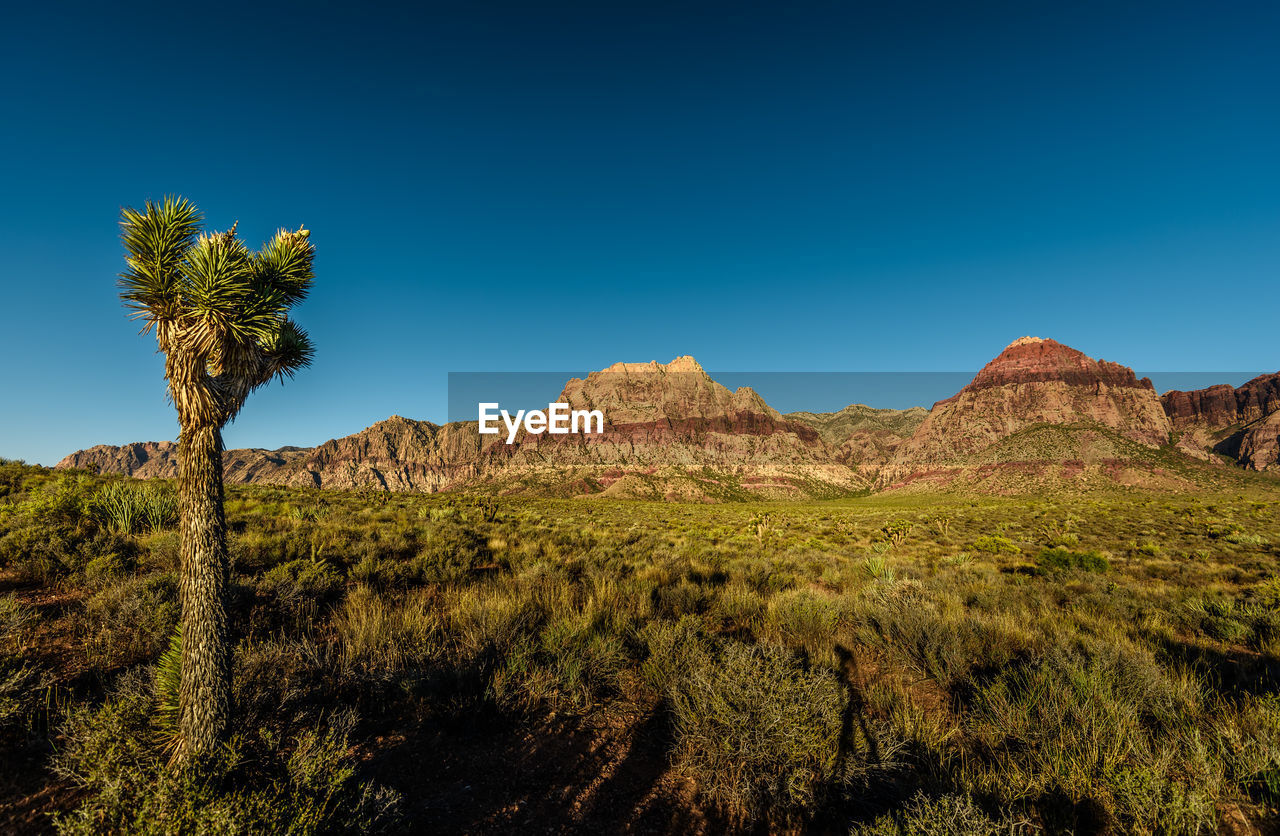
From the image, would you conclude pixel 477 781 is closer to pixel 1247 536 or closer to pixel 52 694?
pixel 52 694

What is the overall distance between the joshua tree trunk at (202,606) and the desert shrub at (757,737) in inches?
154

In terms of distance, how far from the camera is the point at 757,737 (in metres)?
4.08

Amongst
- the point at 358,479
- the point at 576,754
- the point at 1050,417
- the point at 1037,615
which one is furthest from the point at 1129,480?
the point at 358,479

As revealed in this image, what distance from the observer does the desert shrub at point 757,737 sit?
12.6ft

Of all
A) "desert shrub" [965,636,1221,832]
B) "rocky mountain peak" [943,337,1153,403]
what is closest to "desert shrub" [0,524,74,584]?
"desert shrub" [965,636,1221,832]

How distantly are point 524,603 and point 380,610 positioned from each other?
212 cm

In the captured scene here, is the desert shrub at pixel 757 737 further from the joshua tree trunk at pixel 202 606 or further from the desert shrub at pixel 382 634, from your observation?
the joshua tree trunk at pixel 202 606

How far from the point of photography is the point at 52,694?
4188 millimetres

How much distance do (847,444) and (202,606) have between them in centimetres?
17345

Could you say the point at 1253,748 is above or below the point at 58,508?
below

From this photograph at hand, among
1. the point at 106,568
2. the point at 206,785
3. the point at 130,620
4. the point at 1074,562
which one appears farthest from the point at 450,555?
the point at 1074,562

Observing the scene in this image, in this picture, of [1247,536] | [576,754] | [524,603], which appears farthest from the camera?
[1247,536]

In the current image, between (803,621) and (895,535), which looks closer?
(803,621)

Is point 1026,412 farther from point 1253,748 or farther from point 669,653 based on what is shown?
point 669,653
